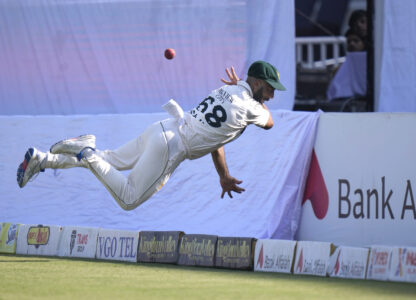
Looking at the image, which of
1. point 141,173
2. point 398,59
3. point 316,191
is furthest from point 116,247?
point 398,59

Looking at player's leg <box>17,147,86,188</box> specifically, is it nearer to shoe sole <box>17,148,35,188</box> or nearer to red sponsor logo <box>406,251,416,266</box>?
shoe sole <box>17,148,35,188</box>

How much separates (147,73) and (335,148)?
2281 mm

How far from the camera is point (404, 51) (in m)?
8.41

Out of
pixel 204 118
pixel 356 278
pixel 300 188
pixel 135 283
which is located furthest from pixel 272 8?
pixel 135 283

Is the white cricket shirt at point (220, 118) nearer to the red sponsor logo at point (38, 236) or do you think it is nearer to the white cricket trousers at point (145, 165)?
the white cricket trousers at point (145, 165)

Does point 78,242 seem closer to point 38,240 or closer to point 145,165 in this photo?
point 38,240

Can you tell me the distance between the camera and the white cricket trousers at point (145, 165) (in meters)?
6.29

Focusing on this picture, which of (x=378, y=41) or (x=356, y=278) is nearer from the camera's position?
(x=356, y=278)

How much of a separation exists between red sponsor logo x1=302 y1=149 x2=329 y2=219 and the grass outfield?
5.27ft

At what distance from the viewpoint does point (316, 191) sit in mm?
8031

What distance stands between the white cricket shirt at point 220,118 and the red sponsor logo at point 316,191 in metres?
1.78

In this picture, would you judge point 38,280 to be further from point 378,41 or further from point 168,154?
point 378,41

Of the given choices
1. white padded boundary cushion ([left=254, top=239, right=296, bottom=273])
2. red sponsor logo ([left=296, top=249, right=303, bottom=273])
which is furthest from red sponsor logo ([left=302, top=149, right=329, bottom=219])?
red sponsor logo ([left=296, top=249, right=303, bottom=273])

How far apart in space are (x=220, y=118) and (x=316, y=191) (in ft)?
6.87
